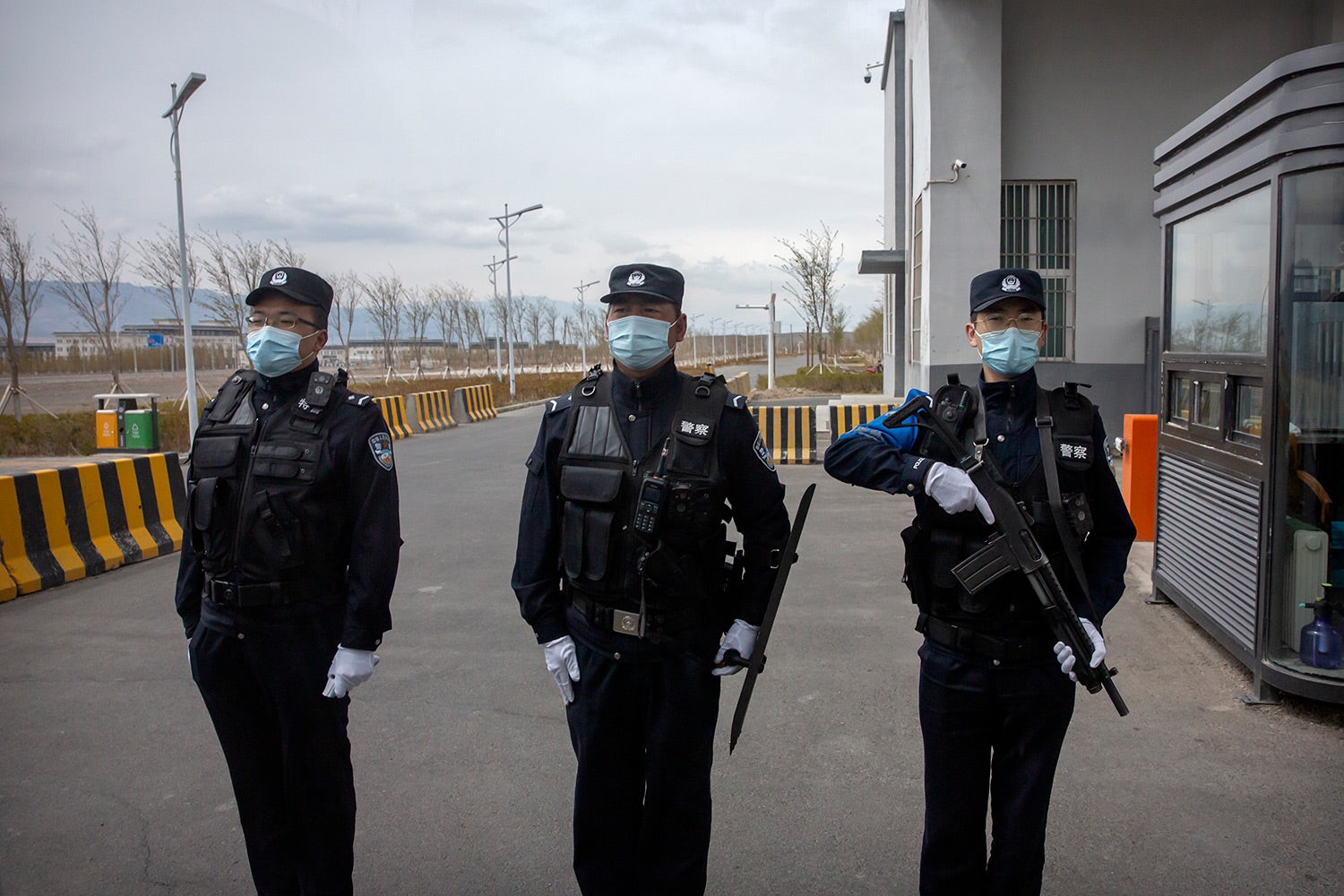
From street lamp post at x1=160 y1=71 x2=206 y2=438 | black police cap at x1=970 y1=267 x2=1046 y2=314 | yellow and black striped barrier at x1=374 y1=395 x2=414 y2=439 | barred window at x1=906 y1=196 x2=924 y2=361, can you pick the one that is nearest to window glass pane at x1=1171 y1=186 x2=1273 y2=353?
black police cap at x1=970 y1=267 x2=1046 y2=314

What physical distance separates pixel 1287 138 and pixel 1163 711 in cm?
284

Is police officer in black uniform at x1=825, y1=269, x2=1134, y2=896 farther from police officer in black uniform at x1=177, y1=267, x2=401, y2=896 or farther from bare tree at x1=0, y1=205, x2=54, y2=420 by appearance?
bare tree at x1=0, y1=205, x2=54, y2=420

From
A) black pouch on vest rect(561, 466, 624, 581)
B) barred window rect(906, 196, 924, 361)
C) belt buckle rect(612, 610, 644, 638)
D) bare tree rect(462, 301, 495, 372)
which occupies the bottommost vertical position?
belt buckle rect(612, 610, 644, 638)

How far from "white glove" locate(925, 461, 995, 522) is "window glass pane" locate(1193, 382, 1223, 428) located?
136 inches

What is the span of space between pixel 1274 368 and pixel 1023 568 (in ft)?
9.50

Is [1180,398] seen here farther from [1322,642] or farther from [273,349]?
[273,349]

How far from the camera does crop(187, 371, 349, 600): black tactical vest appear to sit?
274 centimetres

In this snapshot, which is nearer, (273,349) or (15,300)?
(273,349)

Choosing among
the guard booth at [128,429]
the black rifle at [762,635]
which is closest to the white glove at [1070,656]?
the black rifle at [762,635]

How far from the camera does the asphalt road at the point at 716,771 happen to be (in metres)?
3.19

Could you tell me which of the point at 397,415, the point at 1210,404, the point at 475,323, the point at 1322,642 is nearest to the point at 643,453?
the point at 1322,642

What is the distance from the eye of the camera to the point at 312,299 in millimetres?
3023

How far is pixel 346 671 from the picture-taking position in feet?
8.96

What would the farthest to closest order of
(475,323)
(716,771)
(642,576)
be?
1. (475,323)
2. (716,771)
3. (642,576)
